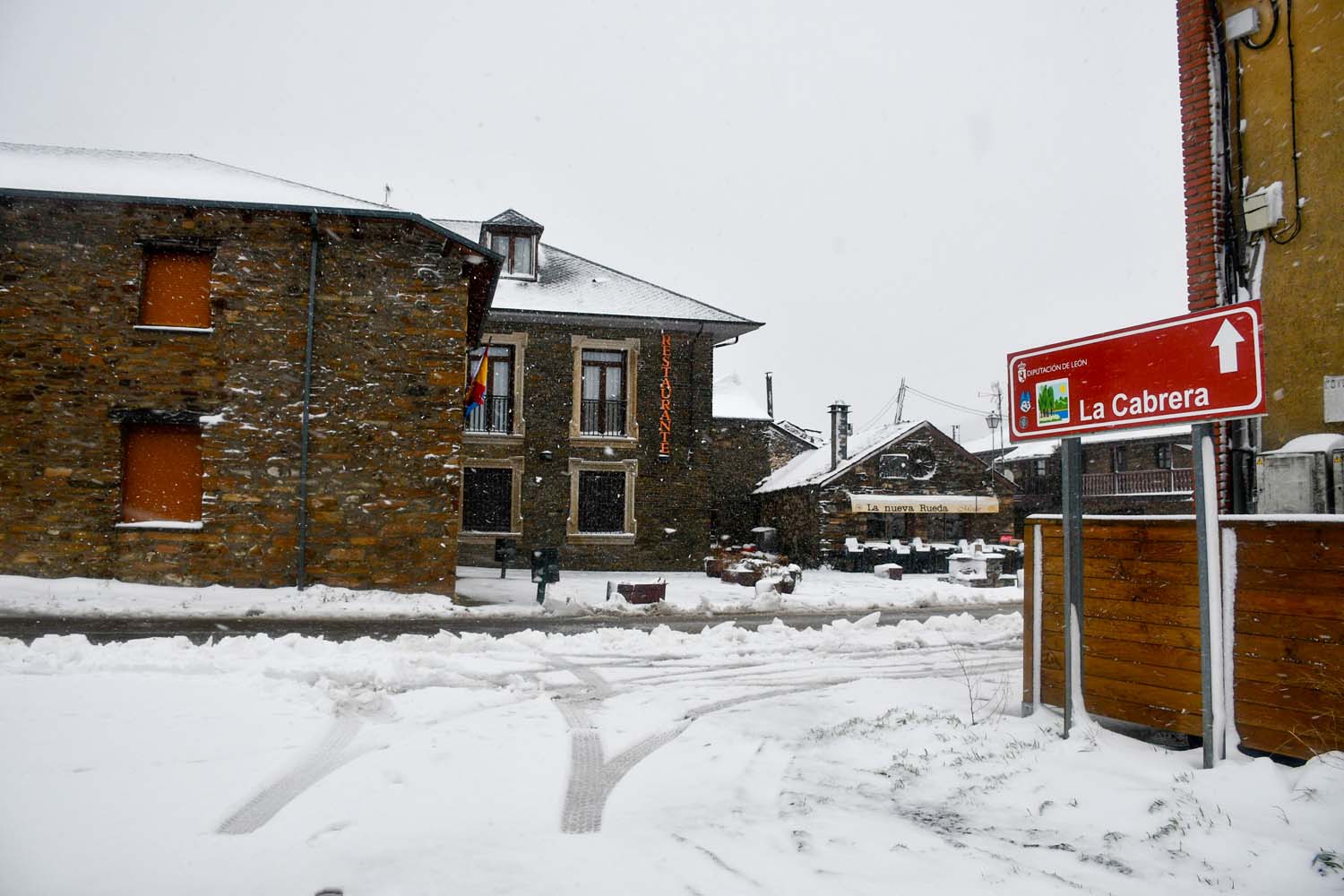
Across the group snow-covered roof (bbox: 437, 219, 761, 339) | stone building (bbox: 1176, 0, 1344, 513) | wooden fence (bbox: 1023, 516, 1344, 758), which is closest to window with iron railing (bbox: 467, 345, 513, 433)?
snow-covered roof (bbox: 437, 219, 761, 339)

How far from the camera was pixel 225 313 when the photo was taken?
540 inches

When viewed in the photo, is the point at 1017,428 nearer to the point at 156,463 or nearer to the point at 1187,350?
the point at 1187,350

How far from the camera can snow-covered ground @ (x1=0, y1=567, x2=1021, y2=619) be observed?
1192 centimetres

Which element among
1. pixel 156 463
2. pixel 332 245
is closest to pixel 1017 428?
pixel 332 245

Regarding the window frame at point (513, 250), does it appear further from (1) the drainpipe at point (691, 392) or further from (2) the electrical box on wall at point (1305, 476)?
(2) the electrical box on wall at point (1305, 476)

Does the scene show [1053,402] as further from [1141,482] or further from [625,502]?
[1141,482]

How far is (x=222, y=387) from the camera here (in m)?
13.6

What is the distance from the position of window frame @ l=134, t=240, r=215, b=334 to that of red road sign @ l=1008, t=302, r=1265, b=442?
13.1 meters

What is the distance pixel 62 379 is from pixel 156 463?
193 centimetres

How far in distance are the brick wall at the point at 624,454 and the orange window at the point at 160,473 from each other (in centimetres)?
940

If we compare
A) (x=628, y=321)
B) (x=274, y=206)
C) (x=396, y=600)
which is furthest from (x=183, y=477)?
(x=628, y=321)

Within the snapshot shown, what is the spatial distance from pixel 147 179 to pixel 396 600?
28.3 feet

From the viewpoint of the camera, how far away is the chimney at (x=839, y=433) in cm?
2814

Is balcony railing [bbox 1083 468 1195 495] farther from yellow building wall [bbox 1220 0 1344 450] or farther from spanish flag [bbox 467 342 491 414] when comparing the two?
spanish flag [bbox 467 342 491 414]
